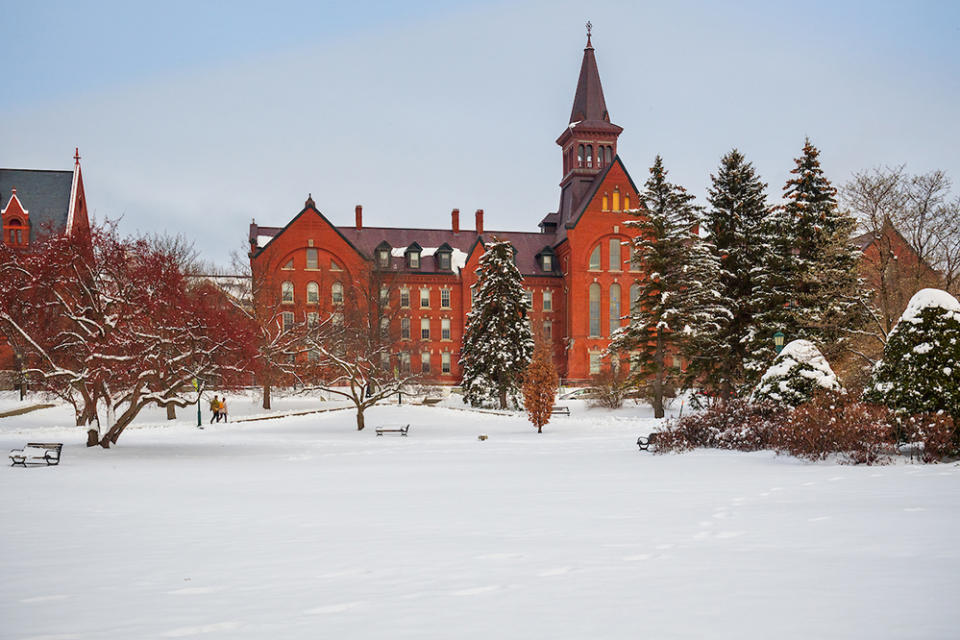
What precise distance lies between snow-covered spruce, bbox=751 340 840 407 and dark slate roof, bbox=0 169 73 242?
Answer: 60086mm

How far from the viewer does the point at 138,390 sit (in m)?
23.2

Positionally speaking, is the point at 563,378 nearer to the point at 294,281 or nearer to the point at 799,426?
the point at 294,281

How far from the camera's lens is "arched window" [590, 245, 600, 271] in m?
67.9

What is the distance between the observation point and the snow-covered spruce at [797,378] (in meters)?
19.2

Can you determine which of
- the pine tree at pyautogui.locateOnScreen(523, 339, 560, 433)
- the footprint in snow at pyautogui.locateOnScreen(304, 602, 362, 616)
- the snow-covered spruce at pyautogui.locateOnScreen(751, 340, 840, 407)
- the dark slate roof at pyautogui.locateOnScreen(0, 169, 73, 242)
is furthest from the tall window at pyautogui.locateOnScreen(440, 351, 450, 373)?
the footprint in snow at pyautogui.locateOnScreen(304, 602, 362, 616)

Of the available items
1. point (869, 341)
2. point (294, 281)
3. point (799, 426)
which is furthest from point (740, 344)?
point (294, 281)

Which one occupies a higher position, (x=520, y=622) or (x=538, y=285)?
(x=538, y=285)

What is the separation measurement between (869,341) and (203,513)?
27.7m

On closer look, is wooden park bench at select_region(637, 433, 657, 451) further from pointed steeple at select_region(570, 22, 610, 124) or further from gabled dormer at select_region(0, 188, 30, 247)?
gabled dormer at select_region(0, 188, 30, 247)

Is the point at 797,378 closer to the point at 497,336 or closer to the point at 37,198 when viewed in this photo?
the point at 497,336

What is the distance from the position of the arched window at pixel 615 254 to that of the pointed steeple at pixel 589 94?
11.8 meters

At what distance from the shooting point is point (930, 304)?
16266mm

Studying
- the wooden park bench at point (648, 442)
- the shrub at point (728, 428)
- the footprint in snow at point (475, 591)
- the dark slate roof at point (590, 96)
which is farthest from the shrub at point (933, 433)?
the dark slate roof at point (590, 96)

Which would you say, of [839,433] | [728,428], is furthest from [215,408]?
[839,433]
